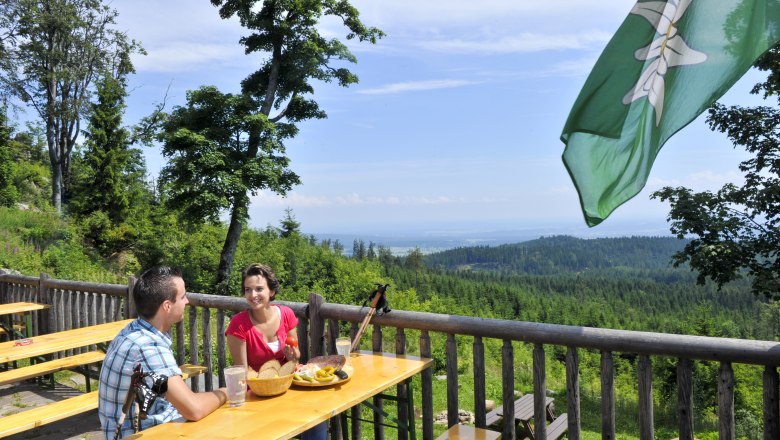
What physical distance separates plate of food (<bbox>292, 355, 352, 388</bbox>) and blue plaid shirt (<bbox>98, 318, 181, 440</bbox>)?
65cm

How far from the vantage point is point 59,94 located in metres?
27.4

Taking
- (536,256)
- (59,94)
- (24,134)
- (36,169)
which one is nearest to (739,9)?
(59,94)

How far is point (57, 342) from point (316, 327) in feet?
8.69

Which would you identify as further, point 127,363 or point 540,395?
point 540,395

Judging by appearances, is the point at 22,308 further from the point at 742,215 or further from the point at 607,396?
the point at 742,215

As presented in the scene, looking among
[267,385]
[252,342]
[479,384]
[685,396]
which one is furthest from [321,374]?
[685,396]

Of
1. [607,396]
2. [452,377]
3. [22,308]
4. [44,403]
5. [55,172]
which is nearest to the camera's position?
[607,396]

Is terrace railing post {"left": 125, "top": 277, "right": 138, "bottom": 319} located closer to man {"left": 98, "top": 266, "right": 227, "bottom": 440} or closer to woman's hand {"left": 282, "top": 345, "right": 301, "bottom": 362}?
woman's hand {"left": 282, "top": 345, "right": 301, "bottom": 362}

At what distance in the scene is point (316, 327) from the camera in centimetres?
383

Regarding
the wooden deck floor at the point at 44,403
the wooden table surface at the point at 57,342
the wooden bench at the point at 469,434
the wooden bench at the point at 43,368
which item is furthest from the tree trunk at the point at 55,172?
the wooden bench at the point at 469,434

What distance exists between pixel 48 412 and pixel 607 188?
148 inches

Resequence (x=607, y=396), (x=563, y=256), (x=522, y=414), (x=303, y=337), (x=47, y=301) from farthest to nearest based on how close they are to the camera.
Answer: (x=563, y=256) → (x=47, y=301) → (x=522, y=414) → (x=303, y=337) → (x=607, y=396)

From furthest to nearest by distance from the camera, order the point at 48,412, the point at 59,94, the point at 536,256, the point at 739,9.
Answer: the point at 536,256 → the point at 59,94 → the point at 48,412 → the point at 739,9

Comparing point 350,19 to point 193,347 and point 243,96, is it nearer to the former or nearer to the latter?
point 243,96
